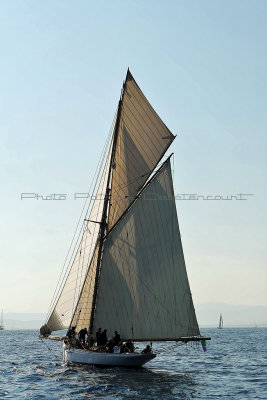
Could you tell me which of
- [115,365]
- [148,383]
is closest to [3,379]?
[115,365]

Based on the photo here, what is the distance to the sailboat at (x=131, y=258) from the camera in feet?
130

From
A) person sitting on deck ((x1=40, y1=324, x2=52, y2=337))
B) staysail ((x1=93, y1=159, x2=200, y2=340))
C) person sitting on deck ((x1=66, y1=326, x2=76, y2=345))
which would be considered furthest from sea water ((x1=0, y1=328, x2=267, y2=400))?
staysail ((x1=93, y1=159, x2=200, y2=340))

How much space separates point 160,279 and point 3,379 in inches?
519

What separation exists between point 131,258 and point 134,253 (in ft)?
1.53

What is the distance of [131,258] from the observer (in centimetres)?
4041

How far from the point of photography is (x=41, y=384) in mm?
33250

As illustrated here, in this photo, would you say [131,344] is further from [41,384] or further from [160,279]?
[41,384]

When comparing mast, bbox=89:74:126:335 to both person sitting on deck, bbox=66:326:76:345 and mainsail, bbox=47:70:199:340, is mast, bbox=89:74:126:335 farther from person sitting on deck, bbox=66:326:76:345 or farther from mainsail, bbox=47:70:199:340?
person sitting on deck, bbox=66:326:76:345

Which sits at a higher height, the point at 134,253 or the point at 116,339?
the point at 134,253

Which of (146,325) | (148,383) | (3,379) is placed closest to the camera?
(148,383)

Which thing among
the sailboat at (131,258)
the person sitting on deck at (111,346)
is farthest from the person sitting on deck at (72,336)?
the person sitting on deck at (111,346)

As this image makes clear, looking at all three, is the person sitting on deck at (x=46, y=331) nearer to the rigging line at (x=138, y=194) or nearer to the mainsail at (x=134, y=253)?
the mainsail at (x=134, y=253)

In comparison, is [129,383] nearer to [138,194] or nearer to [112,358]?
[112,358]

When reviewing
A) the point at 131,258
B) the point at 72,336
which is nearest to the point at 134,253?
the point at 131,258
